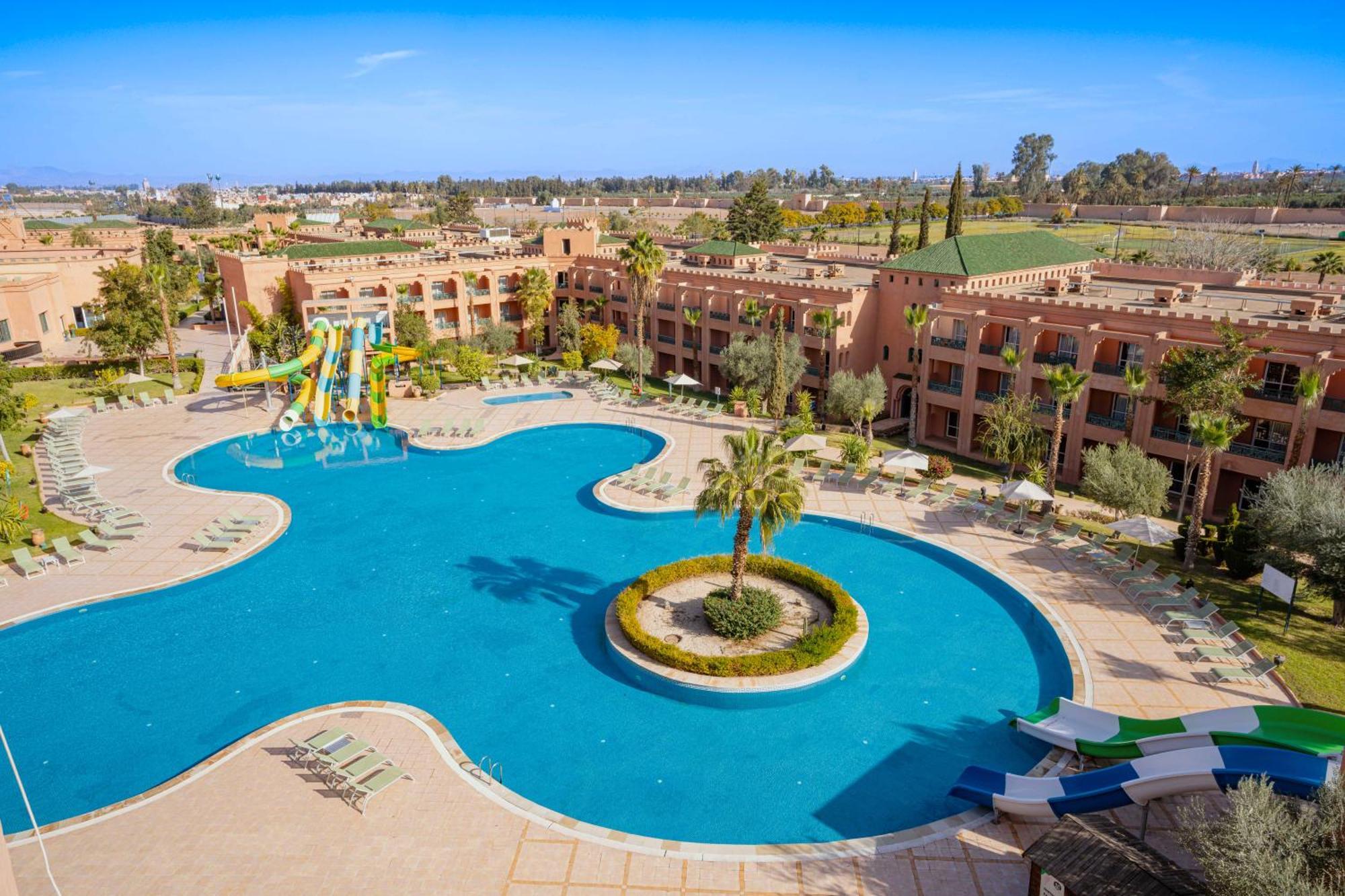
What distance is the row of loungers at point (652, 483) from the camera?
33125 millimetres

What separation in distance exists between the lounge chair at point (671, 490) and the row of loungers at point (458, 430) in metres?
12.7

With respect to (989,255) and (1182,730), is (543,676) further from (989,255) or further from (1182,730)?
(989,255)

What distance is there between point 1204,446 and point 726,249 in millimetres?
38825

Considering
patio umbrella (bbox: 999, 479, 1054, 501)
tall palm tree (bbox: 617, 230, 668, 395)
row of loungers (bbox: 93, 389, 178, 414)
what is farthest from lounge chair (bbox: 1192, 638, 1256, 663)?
row of loungers (bbox: 93, 389, 178, 414)

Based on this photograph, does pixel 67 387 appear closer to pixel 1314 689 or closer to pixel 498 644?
pixel 498 644

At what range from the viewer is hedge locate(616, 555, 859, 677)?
68.4ft

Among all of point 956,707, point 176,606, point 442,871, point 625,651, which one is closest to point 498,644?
point 625,651

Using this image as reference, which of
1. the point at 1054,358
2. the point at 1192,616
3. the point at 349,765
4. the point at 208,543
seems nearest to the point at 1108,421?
the point at 1054,358

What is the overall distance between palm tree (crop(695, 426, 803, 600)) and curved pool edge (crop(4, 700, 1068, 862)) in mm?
7953

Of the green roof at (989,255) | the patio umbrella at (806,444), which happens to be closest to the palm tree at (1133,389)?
the green roof at (989,255)

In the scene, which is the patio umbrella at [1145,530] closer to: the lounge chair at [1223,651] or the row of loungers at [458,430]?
the lounge chair at [1223,651]

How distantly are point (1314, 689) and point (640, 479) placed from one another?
22.6m

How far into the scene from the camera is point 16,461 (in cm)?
3619

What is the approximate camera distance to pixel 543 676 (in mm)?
21547
